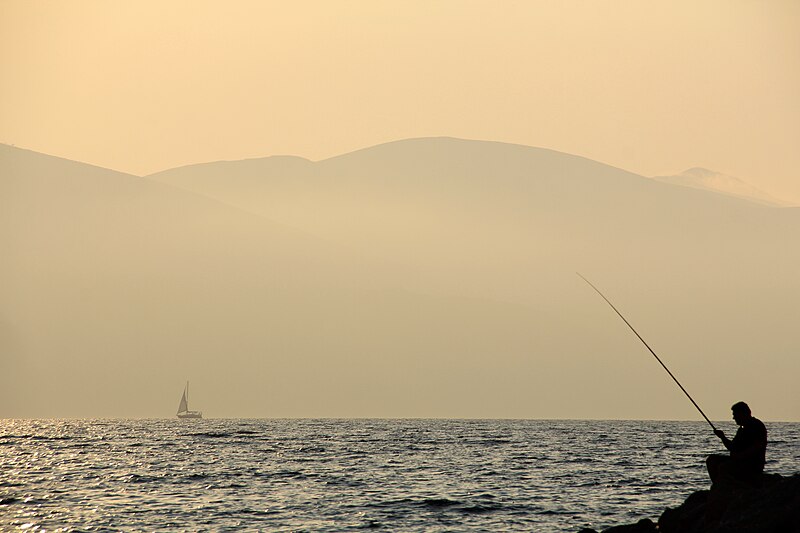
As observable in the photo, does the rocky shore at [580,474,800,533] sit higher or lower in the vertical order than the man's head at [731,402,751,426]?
lower

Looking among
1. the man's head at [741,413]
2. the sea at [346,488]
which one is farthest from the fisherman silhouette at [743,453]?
the sea at [346,488]

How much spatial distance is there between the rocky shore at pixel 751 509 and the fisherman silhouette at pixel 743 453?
0.17 m

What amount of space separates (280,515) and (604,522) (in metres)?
8.98

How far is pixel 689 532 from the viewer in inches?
752

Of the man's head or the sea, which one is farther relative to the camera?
the sea

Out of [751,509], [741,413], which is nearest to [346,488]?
[751,509]

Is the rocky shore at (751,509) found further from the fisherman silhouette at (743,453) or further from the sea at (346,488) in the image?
A: the sea at (346,488)

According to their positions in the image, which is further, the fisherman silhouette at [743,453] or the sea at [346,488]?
the sea at [346,488]

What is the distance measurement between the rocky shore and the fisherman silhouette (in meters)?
0.17

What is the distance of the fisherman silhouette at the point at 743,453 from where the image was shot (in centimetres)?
1697

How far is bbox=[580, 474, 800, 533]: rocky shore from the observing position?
16156 mm

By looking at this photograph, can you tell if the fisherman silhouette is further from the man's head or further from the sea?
the sea

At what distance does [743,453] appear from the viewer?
1736cm

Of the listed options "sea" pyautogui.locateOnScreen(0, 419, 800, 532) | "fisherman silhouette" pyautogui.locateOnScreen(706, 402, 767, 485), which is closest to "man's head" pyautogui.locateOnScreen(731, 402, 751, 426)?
"fisherman silhouette" pyautogui.locateOnScreen(706, 402, 767, 485)
